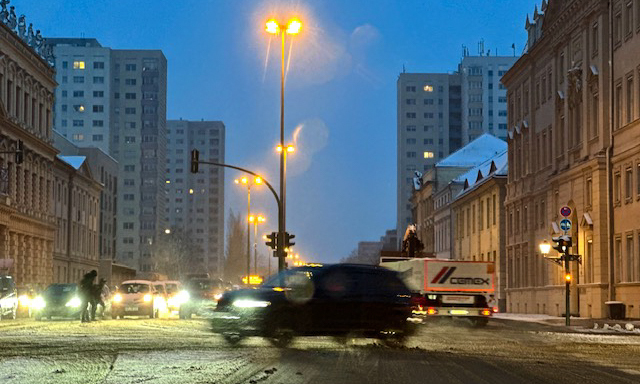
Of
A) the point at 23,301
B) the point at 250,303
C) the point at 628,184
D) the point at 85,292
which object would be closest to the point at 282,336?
the point at 250,303

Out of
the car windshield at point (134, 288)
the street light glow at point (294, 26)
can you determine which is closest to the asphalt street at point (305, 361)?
the car windshield at point (134, 288)

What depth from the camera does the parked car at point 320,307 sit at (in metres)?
22.1

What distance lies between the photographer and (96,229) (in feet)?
402

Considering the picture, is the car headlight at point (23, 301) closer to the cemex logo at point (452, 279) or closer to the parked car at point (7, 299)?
the parked car at point (7, 299)

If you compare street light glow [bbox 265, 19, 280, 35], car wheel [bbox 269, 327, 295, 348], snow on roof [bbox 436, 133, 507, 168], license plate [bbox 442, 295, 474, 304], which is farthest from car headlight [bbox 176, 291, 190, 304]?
snow on roof [bbox 436, 133, 507, 168]

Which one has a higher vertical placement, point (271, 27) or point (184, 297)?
point (271, 27)

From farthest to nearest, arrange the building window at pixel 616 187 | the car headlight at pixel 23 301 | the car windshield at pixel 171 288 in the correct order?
the car headlight at pixel 23 301 < the car windshield at pixel 171 288 < the building window at pixel 616 187

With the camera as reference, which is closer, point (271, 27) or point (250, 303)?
point (250, 303)

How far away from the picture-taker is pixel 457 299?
127ft

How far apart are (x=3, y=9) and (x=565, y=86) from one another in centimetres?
4023

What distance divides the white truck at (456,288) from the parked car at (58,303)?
15.4m

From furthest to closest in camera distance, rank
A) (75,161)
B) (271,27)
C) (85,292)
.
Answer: (75,161), (271,27), (85,292)

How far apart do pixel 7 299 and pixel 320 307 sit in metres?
28.7

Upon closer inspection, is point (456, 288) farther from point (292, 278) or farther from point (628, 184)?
point (292, 278)
